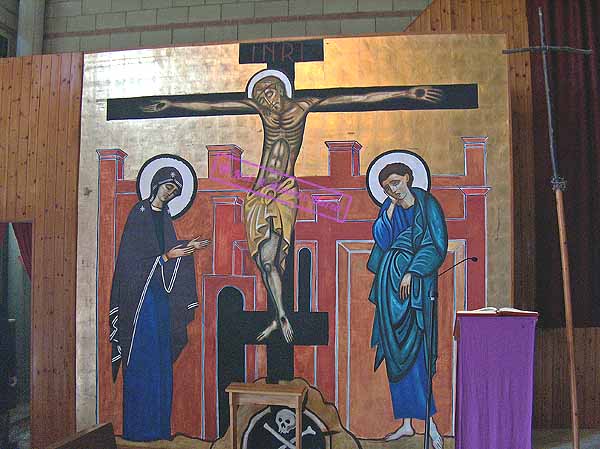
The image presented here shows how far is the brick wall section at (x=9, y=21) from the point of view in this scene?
23.3 ft

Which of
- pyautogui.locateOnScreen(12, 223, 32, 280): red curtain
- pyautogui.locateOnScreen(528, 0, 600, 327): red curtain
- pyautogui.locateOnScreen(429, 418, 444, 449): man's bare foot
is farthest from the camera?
pyautogui.locateOnScreen(12, 223, 32, 280): red curtain

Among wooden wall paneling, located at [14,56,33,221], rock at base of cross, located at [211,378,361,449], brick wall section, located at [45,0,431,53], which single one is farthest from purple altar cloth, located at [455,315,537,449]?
wooden wall paneling, located at [14,56,33,221]

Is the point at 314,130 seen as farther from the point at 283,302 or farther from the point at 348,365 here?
the point at 348,365

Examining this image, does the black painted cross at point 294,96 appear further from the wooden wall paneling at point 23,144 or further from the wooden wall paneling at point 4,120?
the wooden wall paneling at point 4,120

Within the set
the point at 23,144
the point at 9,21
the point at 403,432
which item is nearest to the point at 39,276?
the point at 23,144

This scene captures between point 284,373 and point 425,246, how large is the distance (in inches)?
66.0

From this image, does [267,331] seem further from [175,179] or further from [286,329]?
[175,179]

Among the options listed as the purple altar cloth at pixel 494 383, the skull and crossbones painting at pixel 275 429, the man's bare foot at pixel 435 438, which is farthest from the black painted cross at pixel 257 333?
the purple altar cloth at pixel 494 383

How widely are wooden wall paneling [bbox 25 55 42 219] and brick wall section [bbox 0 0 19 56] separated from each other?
7.38 ft

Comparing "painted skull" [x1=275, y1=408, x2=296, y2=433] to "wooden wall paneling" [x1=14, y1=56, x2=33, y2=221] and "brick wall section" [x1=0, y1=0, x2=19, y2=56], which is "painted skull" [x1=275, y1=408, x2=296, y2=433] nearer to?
"wooden wall paneling" [x1=14, y1=56, x2=33, y2=221]

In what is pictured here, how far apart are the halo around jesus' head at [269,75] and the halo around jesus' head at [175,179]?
902 mm

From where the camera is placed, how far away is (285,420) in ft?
16.0

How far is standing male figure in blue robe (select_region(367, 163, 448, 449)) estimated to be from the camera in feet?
15.5

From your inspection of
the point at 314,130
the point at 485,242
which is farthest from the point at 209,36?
the point at 485,242
